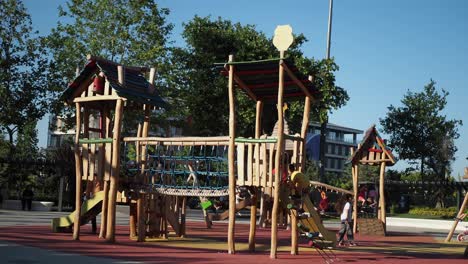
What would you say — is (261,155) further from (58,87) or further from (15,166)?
(15,166)

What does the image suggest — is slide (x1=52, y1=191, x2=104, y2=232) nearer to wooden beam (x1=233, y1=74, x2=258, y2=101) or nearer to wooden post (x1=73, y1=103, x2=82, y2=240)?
wooden post (x1=73, y1=103, x2=82, y2=240)

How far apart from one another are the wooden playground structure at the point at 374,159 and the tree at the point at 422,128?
22.5 meters

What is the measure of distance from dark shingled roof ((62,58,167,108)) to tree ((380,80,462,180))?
33.3 meters

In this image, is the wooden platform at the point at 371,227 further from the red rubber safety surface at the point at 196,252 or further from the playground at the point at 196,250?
the red rubber safety surface at the point at 196,252

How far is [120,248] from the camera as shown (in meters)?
14.8

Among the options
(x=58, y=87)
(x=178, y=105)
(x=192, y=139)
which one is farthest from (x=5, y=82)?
(x=192, y=139)

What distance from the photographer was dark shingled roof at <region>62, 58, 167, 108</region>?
1655 centimetres

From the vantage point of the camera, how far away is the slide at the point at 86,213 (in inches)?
687

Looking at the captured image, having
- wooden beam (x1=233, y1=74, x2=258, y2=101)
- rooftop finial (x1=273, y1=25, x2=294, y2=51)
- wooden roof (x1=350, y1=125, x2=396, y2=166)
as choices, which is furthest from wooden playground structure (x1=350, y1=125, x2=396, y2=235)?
rooftop finial (x1=273, y1=25, x2=294, y2=51)

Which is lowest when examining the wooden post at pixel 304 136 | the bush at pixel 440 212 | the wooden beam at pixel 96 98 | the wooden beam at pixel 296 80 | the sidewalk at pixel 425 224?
the sidewalk at pixel 425 224

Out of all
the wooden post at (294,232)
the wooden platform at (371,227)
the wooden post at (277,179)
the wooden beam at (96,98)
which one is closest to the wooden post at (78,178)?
the wooden beam at (96,98)

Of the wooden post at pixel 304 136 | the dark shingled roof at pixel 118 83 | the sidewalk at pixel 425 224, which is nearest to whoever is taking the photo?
the wooden post at pixel 304 136

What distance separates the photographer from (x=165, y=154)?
1712 cm

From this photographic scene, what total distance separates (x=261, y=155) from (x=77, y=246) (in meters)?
5.05
